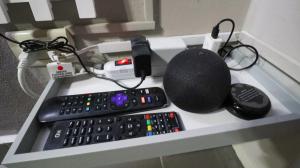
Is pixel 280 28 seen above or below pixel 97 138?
above

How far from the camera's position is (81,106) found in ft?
1.39

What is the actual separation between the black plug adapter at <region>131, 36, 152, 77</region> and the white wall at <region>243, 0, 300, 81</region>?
342 mm

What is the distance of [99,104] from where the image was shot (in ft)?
1.41

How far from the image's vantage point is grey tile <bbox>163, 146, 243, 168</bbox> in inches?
32.9

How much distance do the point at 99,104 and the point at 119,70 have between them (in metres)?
0.12

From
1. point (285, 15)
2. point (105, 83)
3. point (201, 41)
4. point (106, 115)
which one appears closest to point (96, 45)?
point (105, 83)

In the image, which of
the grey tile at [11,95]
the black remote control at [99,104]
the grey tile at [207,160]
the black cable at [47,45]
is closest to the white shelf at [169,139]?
the black remote control at [99,104]

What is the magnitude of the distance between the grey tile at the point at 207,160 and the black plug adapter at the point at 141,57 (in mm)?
573

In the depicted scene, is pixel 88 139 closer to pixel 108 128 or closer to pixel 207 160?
pixel 108 128

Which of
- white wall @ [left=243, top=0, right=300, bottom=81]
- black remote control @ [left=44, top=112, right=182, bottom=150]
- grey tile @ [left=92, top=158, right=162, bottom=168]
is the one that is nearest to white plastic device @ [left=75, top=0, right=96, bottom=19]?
black remote control @ [left=44, top=112, right=182, bottom=150]

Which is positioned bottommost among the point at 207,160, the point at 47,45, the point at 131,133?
the point at 207,160

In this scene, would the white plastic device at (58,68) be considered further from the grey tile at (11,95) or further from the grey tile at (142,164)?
the grey tile at (142,164)

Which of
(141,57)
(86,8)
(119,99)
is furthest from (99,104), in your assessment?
(86,8)

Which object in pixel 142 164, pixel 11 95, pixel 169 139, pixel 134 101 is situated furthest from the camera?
pixel 142 164
